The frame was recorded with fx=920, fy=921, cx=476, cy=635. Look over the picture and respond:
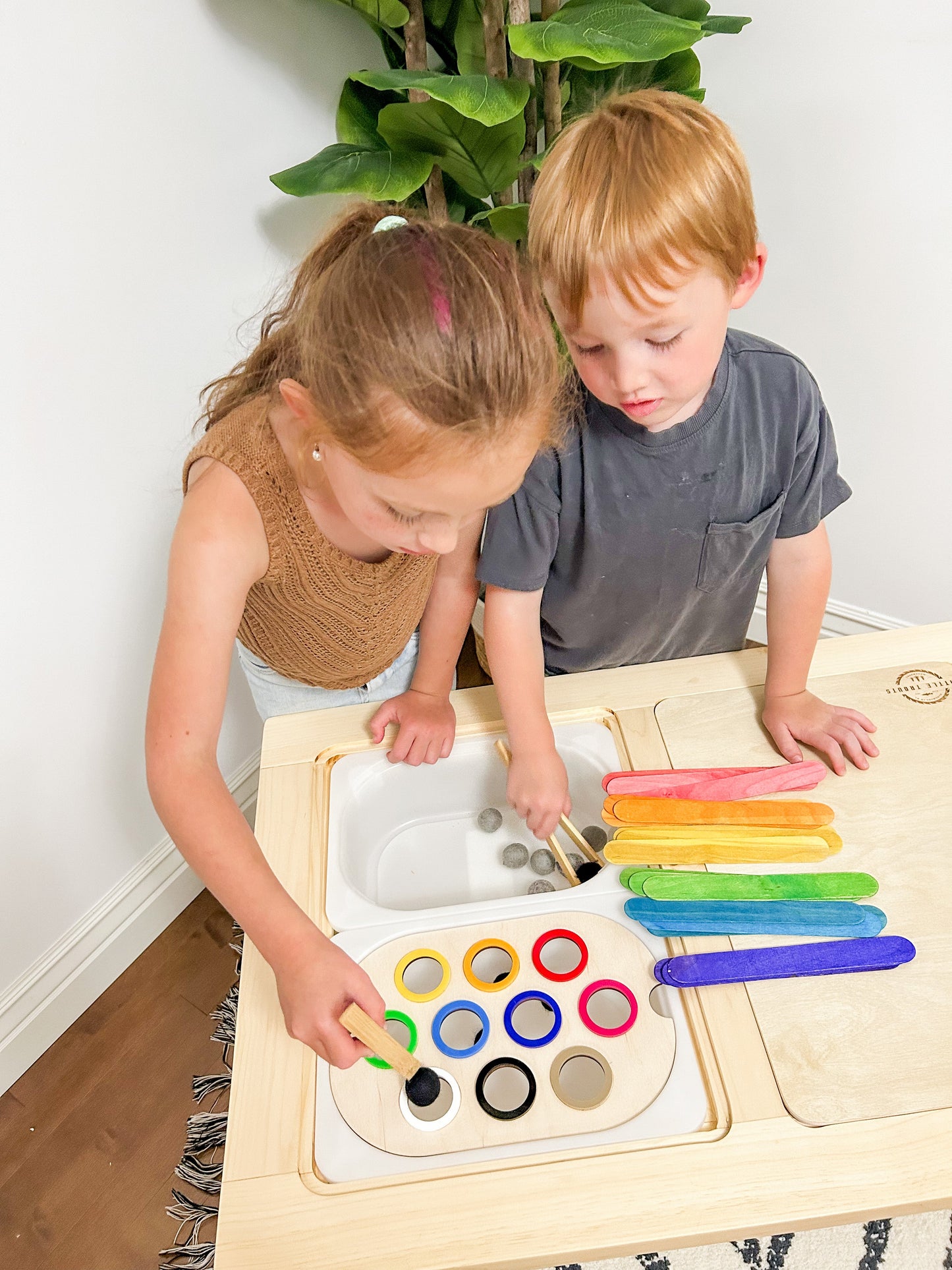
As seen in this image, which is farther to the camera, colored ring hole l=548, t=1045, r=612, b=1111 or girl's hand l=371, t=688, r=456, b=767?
girl's hand l=371, t=688, r=456, b=767

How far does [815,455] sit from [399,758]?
0.42 meters

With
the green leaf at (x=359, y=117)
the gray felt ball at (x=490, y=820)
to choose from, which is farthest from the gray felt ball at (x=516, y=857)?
the green leaf at (x=359, y=117)

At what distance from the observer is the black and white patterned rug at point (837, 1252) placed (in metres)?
0.89

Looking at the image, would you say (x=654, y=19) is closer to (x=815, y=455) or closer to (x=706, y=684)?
(x=815, y=455)

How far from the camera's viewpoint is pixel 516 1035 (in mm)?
548

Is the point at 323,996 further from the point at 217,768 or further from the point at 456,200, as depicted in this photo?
the point at 456,200

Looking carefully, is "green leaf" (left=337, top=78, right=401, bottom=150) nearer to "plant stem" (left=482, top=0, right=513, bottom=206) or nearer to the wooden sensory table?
"plant stem" (left=482, top=0, right=513, bottom=206)

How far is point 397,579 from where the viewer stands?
791 millimetres

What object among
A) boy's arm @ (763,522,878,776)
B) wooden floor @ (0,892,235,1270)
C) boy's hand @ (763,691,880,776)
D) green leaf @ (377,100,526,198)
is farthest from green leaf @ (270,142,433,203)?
wooden floor @ (0,892,235,1270)

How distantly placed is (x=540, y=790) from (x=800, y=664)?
221 mm

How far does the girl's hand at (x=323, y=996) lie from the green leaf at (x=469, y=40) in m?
1.01

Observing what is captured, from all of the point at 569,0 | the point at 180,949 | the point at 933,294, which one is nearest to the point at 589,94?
the point at 569,0

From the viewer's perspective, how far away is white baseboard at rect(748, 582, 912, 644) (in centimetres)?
151

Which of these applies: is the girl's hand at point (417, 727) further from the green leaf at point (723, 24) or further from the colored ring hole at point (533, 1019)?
the green leaf at point (723, 24)
